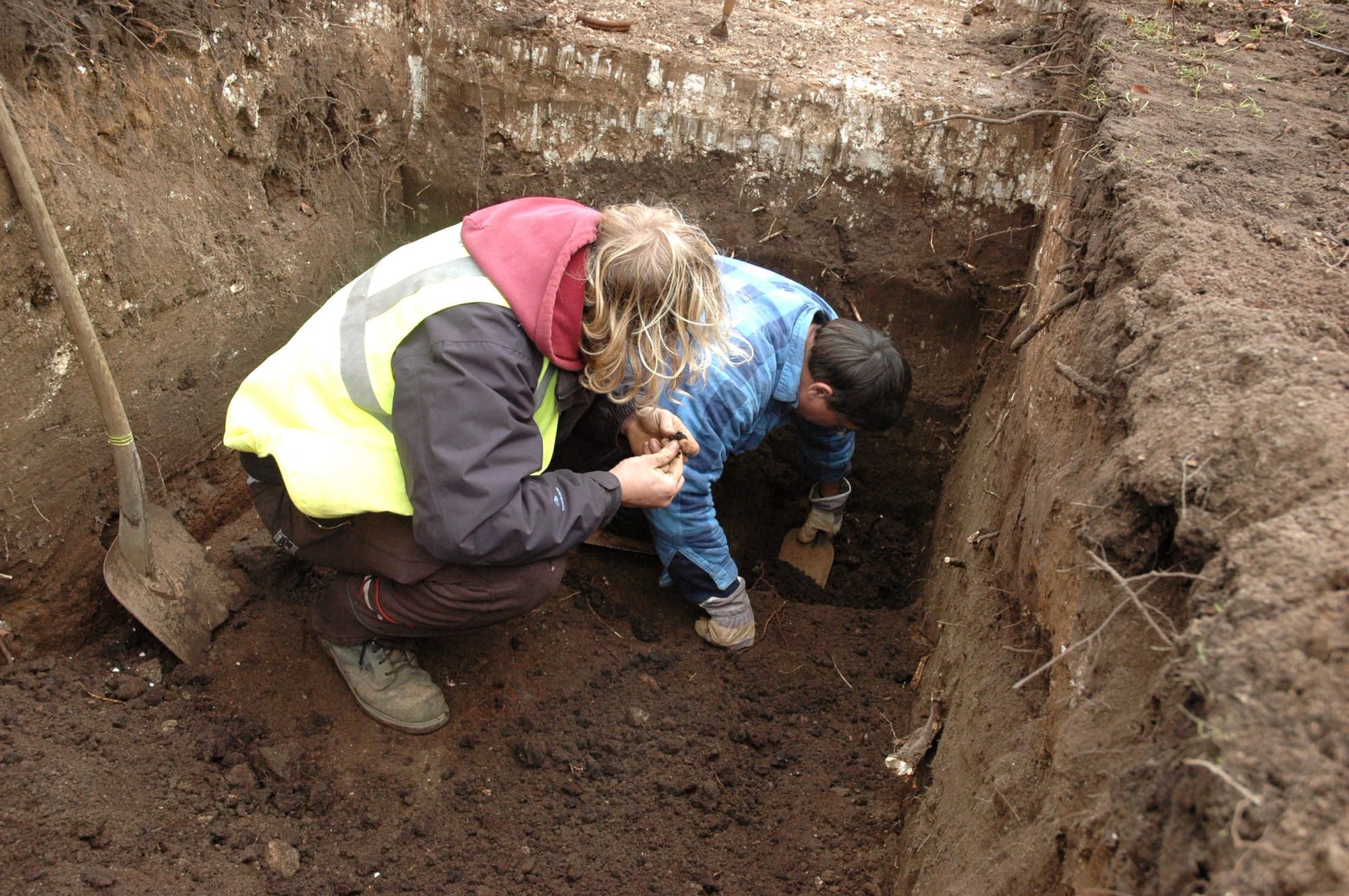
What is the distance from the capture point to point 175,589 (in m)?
2.41

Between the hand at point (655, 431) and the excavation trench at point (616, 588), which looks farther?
the hand at point (655, 431)

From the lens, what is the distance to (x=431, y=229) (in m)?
3.59

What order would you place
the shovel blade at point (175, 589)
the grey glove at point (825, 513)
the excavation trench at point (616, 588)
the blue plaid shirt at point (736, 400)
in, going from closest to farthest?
the excavation trench at point (616, 588) → the shovel blade at point (175, 589) → the blue plaid shirt at point (736, 400) → the grey glove at point (825, 513)

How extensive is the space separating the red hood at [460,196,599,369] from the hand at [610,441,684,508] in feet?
1.26

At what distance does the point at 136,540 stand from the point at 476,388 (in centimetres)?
119

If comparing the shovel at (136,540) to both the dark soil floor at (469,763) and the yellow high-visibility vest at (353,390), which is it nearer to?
the dark soil floor at (469,763)

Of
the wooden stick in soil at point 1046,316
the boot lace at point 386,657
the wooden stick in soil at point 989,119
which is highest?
the wooden stick in soil at point 989,119

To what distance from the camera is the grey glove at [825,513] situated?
345 cm

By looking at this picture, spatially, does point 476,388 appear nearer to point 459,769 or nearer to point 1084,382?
point 459,769

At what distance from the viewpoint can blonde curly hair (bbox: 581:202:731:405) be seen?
1872 mm

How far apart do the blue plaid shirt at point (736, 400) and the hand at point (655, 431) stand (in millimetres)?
113

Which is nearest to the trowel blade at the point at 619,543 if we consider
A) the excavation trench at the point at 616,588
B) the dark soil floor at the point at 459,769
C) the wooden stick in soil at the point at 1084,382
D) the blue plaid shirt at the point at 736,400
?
the excavation trench at the point at 616,588

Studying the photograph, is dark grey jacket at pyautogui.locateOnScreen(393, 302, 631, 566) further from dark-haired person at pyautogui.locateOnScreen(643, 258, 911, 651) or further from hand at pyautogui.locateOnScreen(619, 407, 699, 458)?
dark-haired person at pyautogui.locateOnScreen(643, 258, 911, 651)

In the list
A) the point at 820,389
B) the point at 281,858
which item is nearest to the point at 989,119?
the point at 820,389
